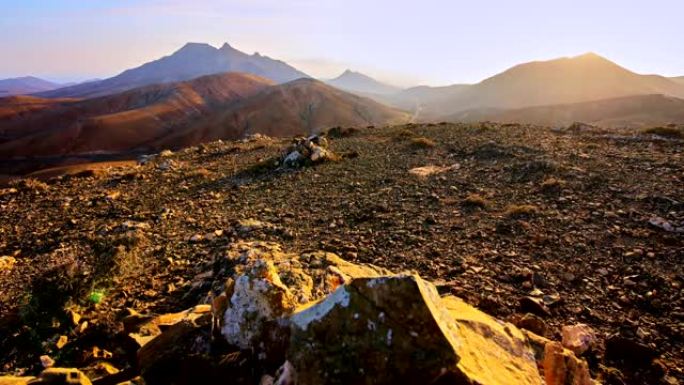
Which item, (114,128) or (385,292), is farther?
(114,128)

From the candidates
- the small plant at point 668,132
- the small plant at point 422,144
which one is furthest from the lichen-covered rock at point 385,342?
the small plant at point 668,132

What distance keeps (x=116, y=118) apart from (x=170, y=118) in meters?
13.9

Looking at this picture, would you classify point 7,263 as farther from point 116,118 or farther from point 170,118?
point 170,118

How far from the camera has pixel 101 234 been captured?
9.86 m

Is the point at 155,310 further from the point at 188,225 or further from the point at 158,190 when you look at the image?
the point at 158,190

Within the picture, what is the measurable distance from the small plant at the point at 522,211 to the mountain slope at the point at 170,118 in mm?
81673

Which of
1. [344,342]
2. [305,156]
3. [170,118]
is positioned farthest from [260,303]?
[170,118]

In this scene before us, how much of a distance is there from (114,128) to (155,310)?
338 ft

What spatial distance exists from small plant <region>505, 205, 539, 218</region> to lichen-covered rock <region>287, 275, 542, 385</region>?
263 inches

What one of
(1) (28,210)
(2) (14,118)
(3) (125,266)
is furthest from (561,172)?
(2) (14,118)

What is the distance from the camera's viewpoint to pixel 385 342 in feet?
10.4

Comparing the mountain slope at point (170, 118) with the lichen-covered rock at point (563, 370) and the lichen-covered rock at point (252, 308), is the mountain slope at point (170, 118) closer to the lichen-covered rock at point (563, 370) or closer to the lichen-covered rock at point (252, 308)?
the lichen-covered rock at point (252, 308)

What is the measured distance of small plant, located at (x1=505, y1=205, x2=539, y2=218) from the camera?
9.69m

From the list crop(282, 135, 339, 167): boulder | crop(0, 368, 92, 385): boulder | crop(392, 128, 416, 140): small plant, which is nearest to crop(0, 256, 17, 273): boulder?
crop(0, 368, 92, 385): boulder
